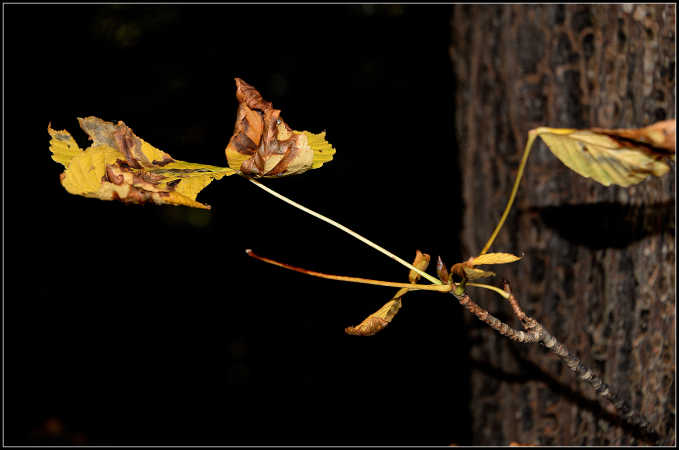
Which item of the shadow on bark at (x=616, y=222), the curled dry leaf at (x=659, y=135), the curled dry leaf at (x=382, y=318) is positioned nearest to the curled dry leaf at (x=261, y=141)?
the curled dry leaf at (x=382, y=318)

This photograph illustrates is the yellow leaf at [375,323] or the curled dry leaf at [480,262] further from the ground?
the curled dry leaf at [480,262]

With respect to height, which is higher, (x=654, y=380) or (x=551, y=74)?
(x=551, y=74)

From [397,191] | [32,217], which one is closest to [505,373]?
[397,191]

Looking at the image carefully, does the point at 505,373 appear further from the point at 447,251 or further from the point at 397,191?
the point at 397,191

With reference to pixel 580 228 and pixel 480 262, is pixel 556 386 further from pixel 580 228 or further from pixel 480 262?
pixel 480 262

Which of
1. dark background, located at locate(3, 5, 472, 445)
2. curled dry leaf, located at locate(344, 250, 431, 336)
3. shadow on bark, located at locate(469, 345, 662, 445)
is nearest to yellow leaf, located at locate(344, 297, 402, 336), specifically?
curled dry leaf, located at locate(344, 250, 431, 336)

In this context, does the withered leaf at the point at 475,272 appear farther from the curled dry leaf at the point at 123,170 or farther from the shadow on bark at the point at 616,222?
the shadow on bark at the point at 616,222
